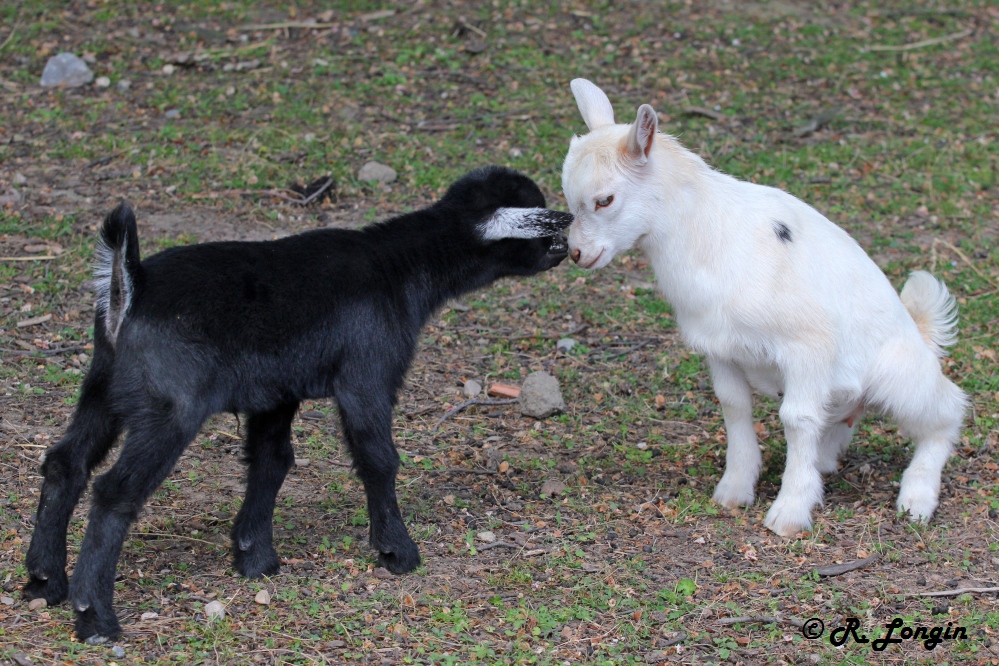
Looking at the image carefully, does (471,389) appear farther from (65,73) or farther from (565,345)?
(65,73)

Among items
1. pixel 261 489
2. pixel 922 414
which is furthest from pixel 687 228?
pixel 261 489

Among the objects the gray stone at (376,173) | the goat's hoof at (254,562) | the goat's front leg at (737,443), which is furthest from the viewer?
the gray stone at (376,173)

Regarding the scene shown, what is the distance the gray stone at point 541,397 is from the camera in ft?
Answer: 22.1

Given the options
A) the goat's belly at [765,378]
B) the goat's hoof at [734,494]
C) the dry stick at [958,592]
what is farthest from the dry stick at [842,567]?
the goat's belly at [765,378]

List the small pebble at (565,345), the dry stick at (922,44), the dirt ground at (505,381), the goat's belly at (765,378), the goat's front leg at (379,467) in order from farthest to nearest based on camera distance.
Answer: the dry stick at (922,44), the small pebble at (565,345), the goat's belly at (765,378), the goat's front leg at (379,467), the dirt ground at (505,381)

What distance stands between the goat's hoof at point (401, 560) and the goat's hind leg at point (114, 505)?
3.86 feet

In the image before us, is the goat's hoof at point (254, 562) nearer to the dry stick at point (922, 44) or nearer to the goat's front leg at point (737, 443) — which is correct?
the goat's front leg at point (737, 443)

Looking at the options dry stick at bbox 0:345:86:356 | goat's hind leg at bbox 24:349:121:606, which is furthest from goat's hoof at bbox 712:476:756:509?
dry stick at bbox 0:345:86:356

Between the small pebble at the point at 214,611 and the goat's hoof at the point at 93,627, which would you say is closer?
the goat's hoof at the point at 93,627

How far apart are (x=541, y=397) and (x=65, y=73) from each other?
6153 mm

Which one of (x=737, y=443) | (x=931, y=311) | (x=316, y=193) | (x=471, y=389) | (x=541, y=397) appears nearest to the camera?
(x=737, y=443)

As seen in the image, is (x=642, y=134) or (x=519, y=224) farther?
(x=519, y=224)

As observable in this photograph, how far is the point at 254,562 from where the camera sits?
5.02 metres

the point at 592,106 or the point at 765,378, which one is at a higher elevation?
the point at 592,106
